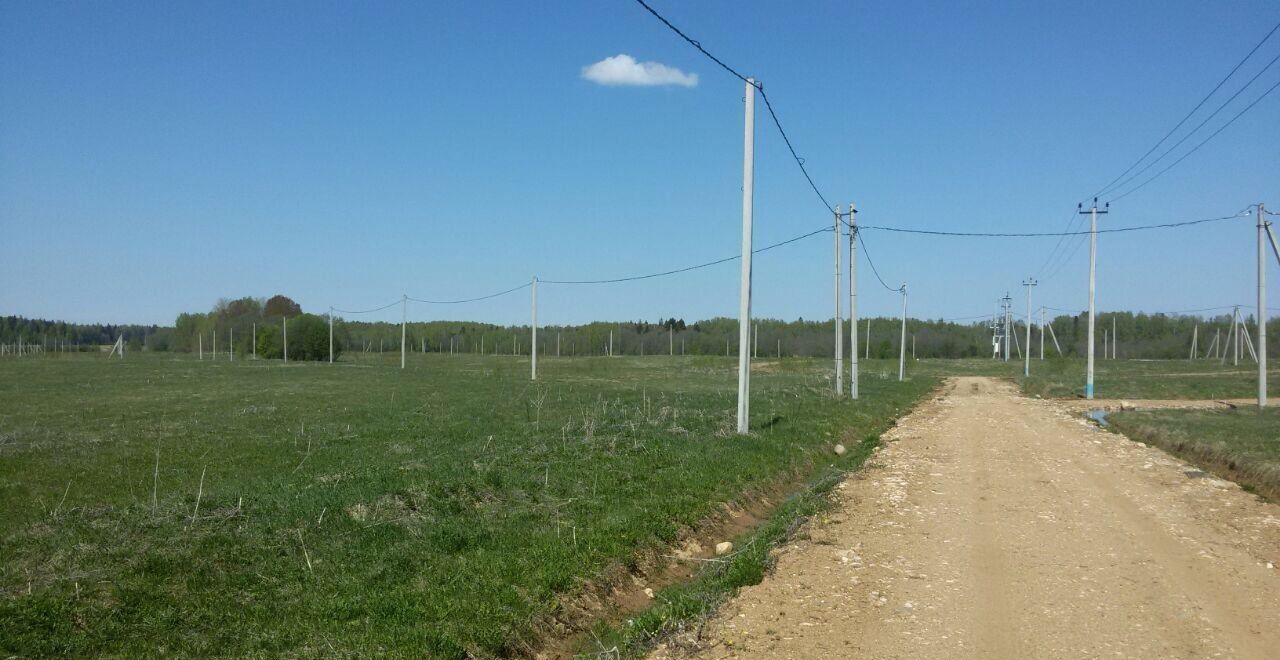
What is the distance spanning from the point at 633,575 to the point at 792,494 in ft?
20.1

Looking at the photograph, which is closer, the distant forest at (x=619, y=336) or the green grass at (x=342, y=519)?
the green grass at (x=342, y=519)

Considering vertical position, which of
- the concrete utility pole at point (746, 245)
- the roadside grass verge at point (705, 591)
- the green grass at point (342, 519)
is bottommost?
the roadside grass verge at point (705, 591)

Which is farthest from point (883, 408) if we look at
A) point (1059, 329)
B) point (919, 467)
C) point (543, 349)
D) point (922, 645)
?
point (1059, 329)

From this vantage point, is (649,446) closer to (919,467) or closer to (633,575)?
(919,467)

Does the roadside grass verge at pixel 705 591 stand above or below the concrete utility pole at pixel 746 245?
below

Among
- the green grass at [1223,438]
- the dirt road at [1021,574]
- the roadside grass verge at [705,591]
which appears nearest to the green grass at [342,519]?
the roadside grass verge at [705,591]

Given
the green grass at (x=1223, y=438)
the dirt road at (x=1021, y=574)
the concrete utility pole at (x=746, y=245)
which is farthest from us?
the concrete utility pole at (x=746, y=245)

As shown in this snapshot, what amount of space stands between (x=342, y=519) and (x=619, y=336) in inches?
4761

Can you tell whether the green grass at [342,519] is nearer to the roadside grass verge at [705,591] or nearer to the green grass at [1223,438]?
the roadside grass verge at [705,591]

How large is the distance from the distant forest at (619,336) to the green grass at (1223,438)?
3586 inches

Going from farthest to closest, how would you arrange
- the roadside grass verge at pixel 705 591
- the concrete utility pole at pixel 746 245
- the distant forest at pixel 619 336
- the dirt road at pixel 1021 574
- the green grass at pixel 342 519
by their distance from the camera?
the distant forest at pixel 619 336 < the concrete utility pole at pixel 746 245 < the roadside grass verge at pixel 705 591 < the green grass at pixel 342 519 < the dirt road at pixel 1021 574

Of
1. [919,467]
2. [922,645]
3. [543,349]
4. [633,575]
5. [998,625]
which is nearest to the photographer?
[922,645]

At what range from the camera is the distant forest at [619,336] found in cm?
12025

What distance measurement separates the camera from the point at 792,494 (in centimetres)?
1396
